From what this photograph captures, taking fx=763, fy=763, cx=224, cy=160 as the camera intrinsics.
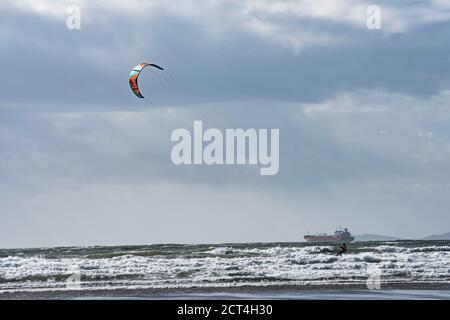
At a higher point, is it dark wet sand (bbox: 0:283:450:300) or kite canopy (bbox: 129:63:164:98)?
kite canopy (bbox: 129:63:164:98)

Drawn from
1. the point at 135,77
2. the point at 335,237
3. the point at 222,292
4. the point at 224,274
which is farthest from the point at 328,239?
the point at 222,292

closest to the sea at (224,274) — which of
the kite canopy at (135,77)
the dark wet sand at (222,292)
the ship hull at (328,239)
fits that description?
the dark wet sand at (222,292)

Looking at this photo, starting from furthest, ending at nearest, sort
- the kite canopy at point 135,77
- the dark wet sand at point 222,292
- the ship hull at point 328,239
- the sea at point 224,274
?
1. the ship hull at point 328,239
2. the kite canopy at point 135,77
3. the sea at point 224,274
4. the dark wet sand at point 222,292

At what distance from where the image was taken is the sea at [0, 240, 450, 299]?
977 inches

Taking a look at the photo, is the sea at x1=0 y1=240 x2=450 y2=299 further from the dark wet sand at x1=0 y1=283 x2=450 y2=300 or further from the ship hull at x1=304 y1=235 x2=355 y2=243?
the ship hull at x1=304 y1=235 x2=355 y2=243

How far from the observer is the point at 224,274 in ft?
105

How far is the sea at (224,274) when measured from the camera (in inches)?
977

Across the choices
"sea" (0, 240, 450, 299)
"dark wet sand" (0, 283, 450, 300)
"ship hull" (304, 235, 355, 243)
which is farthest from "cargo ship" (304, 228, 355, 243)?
"dark wet sand" (0, 283, 450, 300)

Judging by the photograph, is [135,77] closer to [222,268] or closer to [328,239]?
[222,268]

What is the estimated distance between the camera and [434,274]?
31156 mm

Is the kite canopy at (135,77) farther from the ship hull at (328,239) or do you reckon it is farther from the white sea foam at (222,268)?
the ship hull at (328,239)

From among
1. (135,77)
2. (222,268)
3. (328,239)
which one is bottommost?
(222,268)
